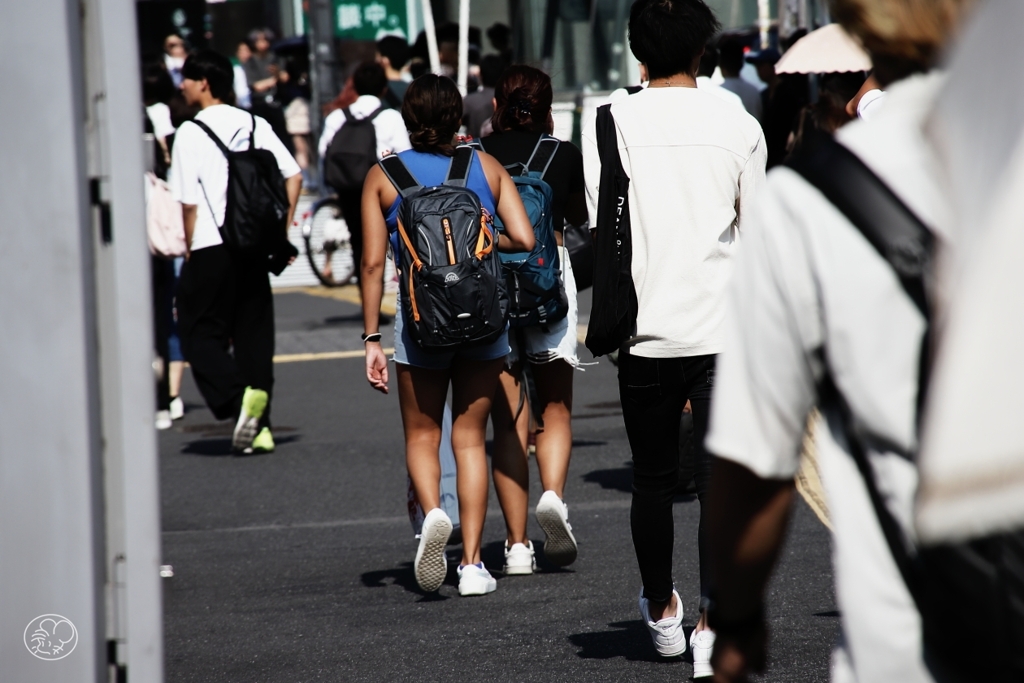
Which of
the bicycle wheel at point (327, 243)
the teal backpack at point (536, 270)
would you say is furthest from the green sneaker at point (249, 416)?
the bicycle wheel at point (327, 243)

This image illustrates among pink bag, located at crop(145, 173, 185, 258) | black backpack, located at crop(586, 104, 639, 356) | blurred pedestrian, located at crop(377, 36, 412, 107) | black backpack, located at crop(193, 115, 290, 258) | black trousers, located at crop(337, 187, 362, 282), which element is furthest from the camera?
blurred pedestrian, located at crop(377, 36, 412, 107)

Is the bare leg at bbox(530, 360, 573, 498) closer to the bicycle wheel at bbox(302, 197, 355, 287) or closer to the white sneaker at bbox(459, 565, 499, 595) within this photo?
the white sneaker at bbox(459, 565, 499, 595)

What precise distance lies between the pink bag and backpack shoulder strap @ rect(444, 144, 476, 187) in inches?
144

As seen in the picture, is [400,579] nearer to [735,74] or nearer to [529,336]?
[529,336]

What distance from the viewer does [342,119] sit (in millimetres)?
11602

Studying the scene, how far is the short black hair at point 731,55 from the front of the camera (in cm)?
1277

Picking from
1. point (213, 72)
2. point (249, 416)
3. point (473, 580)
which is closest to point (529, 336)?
point (473, 580)

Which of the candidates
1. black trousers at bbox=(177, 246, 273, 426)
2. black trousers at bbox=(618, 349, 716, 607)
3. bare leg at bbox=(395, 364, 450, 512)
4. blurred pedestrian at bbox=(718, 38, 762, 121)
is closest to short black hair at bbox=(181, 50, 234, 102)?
black trousers at bbox=(177, 246, 273, 426)

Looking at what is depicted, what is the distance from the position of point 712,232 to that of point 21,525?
240 cm

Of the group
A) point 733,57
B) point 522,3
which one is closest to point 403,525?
point 733,57

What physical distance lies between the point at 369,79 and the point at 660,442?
7328mm

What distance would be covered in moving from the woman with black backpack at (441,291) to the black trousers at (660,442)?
92 centimetres

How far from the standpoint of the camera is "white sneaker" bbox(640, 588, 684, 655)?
4.41 metres

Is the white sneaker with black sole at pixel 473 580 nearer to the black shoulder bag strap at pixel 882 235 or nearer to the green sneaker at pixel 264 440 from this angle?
the green sneaker at pixel 264 440
